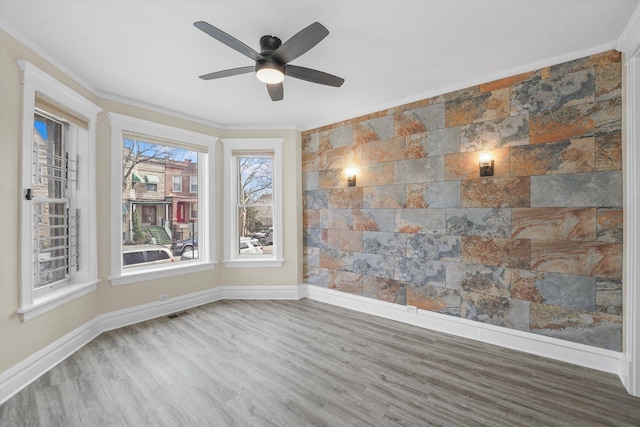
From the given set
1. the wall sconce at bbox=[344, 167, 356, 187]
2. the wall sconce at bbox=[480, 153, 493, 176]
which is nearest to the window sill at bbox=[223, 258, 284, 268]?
the wall sconce at bbox=[344, 167, 356, 187]

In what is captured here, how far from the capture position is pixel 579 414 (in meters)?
1.94

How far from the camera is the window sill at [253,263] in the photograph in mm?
4449

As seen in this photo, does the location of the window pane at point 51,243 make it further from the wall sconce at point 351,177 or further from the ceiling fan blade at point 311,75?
the wall sconce at point 351,177

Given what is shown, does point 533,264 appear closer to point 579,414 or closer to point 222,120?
point 579,414

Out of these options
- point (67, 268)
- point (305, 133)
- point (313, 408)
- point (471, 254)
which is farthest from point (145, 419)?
point (305, 133)

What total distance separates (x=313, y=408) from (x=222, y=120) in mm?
3884

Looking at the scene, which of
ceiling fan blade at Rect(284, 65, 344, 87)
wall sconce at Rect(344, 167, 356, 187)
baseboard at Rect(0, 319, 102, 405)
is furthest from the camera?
wall sconce at Rect(344, 167, 356, 187)

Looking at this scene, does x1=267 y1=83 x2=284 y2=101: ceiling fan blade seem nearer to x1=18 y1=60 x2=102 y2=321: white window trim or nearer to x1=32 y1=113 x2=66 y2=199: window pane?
x1=18 y1=60 x2=102 y2=321: white window trim

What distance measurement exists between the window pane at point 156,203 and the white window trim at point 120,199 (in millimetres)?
121

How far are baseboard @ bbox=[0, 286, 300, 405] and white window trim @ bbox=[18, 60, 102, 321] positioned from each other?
1.21 ft

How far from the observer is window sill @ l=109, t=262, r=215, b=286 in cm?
341

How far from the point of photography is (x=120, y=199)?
134 inches

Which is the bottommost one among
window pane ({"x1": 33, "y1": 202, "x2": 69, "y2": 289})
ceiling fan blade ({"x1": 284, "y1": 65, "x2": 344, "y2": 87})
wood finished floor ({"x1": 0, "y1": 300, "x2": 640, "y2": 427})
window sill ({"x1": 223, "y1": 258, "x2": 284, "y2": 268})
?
wood finished floor ({"x1": 0, "y1": 300, "x2": 640, "y2": 427})

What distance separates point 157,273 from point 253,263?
1.33 m
